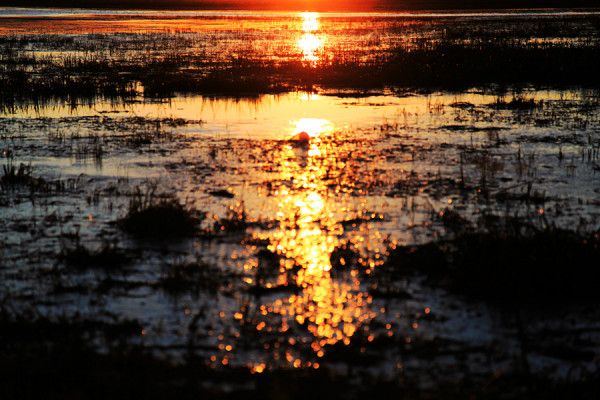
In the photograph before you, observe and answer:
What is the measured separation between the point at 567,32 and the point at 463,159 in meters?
32.2

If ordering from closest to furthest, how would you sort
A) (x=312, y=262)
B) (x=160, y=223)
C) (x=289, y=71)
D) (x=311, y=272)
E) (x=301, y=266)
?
(x=311, y=272)
(x=301, y=266)
(x=312, y=262)
(x=160, y=223)
(x=289, y=71)

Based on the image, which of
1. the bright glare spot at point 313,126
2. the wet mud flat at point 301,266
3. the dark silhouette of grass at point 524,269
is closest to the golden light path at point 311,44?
the bright glare spot at point 313,126

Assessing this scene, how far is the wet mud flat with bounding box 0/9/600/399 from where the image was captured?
524 cm

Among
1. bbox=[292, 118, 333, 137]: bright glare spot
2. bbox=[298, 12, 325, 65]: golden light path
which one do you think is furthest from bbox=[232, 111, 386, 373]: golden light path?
bbox=[298, 12, 325, 65]: golden light path

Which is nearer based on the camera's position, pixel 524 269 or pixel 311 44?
pixel 524 269

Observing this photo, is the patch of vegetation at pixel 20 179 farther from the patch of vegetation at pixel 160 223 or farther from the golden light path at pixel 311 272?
the golden light path at pixel 311 272

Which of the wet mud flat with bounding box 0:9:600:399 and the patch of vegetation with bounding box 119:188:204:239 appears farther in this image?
the patch of vegetation with bounding box 119:188:204:239

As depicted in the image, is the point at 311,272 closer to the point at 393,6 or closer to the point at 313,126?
the point at 313,126

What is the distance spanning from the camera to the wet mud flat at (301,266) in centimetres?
524

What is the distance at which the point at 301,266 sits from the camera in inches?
290

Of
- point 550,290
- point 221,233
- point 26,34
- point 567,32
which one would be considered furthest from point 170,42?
point 550,290

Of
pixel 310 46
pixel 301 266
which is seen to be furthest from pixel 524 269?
pixel 310 46

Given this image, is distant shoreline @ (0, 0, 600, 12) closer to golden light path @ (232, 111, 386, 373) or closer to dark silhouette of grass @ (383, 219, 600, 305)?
golden light path @ (232, 111, 386, 373)

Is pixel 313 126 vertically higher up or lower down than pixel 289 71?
lower down
